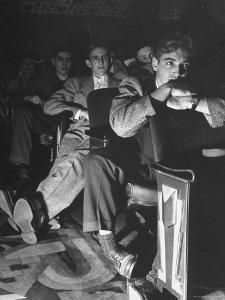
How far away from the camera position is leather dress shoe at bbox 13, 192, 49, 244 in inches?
107

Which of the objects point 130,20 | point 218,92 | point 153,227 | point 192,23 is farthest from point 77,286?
point 130,20

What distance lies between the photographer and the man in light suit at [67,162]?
8.99ft

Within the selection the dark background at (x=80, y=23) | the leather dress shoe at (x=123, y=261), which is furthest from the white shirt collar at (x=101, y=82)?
the dark background at (x=80, y=23)

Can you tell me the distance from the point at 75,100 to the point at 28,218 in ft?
3.10

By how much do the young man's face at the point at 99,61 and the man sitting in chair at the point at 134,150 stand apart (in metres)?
0.91

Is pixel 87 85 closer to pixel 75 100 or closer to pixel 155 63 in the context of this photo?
pixel 75 100

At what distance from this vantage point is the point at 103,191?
2.33 meters

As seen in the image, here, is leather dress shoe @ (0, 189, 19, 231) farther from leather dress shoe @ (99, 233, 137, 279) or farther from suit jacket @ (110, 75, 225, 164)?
suit jacket @ (110, 75, 225, 164)

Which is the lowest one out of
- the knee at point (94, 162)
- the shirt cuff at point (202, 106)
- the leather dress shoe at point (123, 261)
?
the leather dress shoe at point (123, 261)

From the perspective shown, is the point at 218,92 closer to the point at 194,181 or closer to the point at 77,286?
the point at 194,181

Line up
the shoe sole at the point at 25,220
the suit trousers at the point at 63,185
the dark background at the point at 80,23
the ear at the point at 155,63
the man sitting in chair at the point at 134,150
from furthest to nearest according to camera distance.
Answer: the dark background at the point at 80,23
the suit trousers at the point at 63,185
the shoe sole at the point at 25,220
the ear at the point at 155,63
the man sitting in chair at the point at 134,150

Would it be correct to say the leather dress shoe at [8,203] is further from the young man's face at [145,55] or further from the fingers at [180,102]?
the young man's face at [145,55]

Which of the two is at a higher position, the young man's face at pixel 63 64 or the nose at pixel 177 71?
the young man's face at pixel 63 64

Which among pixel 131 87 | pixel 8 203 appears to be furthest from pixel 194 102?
pixel 8 203
